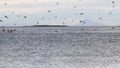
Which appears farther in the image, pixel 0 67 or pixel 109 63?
pixel 109 63

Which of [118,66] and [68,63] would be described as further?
[68,63]

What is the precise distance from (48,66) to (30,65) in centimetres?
181

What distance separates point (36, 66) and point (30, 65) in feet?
3.08

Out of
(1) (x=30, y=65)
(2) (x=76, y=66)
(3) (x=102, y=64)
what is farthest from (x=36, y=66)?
(3) (x=102, y=64)

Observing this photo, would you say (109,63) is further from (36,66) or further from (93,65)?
(36,66)

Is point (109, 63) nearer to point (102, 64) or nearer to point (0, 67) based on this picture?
point (102, 64)

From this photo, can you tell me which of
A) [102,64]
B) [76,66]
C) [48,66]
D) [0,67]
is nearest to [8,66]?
[0,67]

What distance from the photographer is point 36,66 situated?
42.9 metres

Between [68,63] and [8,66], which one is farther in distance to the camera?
[68,63]

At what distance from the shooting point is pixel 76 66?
42906mm

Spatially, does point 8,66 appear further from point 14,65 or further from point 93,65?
point 93,65

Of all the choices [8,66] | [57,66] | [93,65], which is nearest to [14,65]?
[8,66]

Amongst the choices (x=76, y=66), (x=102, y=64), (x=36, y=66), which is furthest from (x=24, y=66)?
(x=102, y=64)

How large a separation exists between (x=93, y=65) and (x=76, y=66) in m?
1.82
